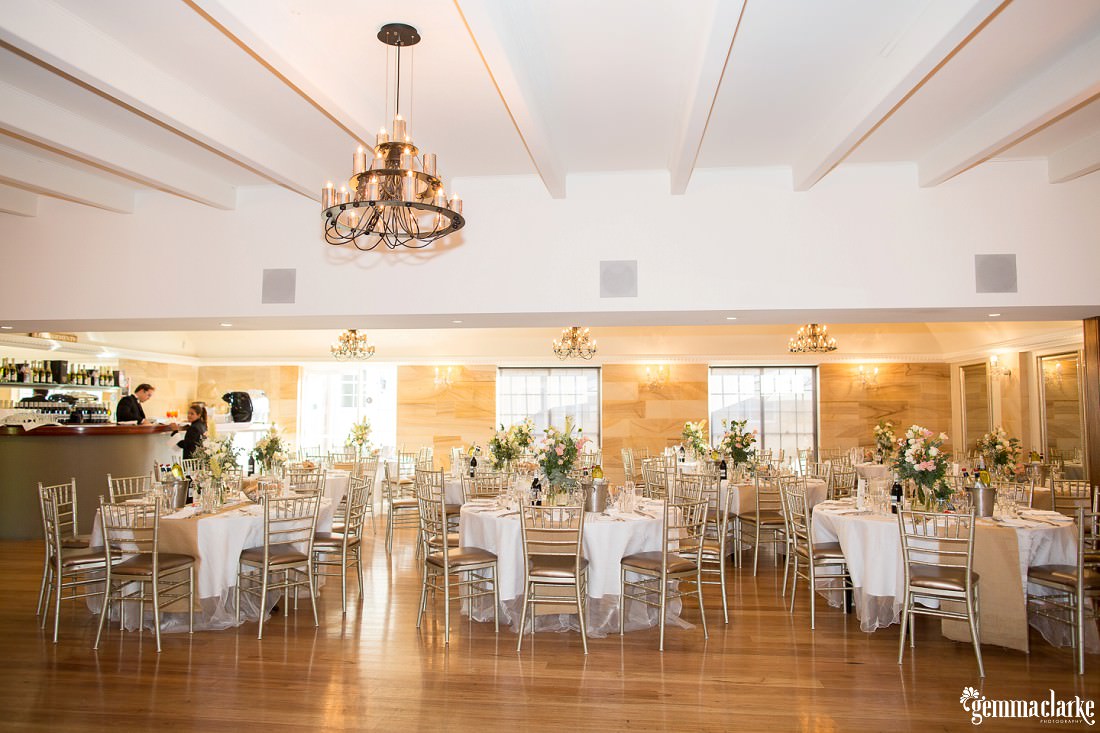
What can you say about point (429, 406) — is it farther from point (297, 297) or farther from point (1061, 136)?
point (1061, 136)

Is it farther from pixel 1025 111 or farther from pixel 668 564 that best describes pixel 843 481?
pixel 1025 111

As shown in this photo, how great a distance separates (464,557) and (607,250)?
11.1 feet

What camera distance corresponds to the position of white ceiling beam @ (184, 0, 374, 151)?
371cm

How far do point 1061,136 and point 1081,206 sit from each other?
100cm

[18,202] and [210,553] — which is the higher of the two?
[18,202]

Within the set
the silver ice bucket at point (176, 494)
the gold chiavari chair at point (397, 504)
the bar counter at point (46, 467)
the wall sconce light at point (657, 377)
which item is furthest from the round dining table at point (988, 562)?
the bar counter at point (46, 467)

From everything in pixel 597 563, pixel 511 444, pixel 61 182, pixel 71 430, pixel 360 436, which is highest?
pixel 61 182

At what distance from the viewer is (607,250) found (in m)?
7.24

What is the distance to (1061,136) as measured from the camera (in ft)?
20.7

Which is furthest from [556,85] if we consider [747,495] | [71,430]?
[71,430]

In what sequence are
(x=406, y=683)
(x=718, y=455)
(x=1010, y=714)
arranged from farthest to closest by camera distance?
(x=718, y=455) < (x=406, y=683) < (x=1010, y=714)

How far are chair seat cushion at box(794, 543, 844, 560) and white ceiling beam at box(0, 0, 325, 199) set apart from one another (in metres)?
5.73

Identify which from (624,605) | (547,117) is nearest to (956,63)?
(547,117)

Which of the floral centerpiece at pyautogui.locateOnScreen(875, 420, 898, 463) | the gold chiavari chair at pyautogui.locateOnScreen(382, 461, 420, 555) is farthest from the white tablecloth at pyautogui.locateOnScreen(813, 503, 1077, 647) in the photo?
the floral centerpiece at pyautogui.locateOnScreen(875, 420, 898, 463)
